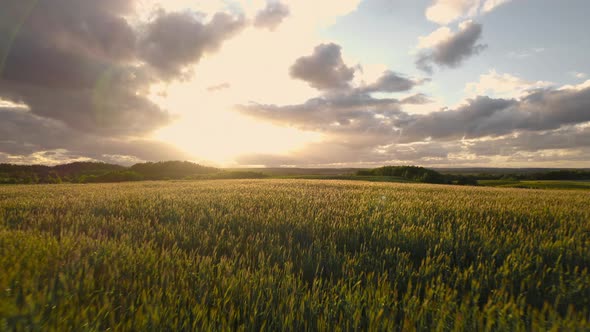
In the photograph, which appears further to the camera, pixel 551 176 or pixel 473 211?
pixel 551 176

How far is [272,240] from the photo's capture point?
2.99m

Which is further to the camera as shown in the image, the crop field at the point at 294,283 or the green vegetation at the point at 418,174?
the green vegetation at the point at 418,174

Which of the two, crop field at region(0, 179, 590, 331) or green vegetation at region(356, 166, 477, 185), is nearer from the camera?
crop field at region(0, 179, 590, 331)

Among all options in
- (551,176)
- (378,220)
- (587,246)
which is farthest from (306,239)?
(551,176)


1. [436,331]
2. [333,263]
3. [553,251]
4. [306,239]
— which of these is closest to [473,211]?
[553,251]

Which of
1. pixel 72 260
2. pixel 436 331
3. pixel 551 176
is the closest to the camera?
pixel 436 331

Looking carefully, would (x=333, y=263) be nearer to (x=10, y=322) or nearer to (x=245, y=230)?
(x=245, y=230)

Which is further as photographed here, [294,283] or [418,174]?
[418,174]

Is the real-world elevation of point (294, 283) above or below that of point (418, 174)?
above

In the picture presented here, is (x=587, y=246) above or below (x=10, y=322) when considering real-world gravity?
below

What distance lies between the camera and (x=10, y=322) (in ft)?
4.23

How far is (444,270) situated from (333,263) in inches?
38.7

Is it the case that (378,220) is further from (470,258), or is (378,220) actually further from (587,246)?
(587,246)

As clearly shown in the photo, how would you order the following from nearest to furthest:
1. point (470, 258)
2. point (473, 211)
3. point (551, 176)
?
point (470, 258)
point (473, 211)
point (551, 176)
